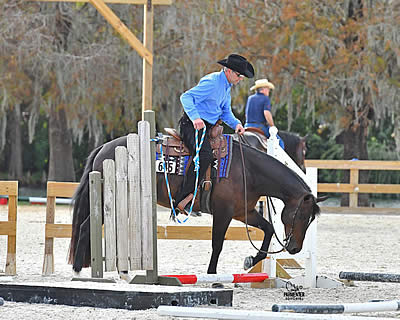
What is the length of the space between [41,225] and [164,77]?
7.26m

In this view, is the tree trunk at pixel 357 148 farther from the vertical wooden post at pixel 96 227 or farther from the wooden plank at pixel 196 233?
the vertical wooden post at pixel 96 227

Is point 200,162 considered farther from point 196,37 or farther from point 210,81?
point 196,37

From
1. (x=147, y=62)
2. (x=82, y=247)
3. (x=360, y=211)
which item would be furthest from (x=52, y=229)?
(x=360, y=211)

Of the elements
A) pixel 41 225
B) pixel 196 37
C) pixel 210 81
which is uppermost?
pixel 196 37

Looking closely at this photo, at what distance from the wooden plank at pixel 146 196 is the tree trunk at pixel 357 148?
14164 mm

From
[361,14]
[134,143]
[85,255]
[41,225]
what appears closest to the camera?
[134,143]

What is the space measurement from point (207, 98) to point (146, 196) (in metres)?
1.47

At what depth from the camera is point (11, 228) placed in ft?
26.7

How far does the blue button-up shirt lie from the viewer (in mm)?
7430

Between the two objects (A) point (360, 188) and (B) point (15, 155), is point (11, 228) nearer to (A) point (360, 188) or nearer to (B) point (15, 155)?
(A) point (360, 188)

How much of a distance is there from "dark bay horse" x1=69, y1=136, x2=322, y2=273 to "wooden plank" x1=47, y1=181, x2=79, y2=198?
852mm

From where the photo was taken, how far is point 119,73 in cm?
2038

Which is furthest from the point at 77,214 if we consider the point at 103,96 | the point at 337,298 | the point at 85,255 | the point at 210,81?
the point at 103,96

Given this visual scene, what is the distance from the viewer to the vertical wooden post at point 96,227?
649 centimetres
